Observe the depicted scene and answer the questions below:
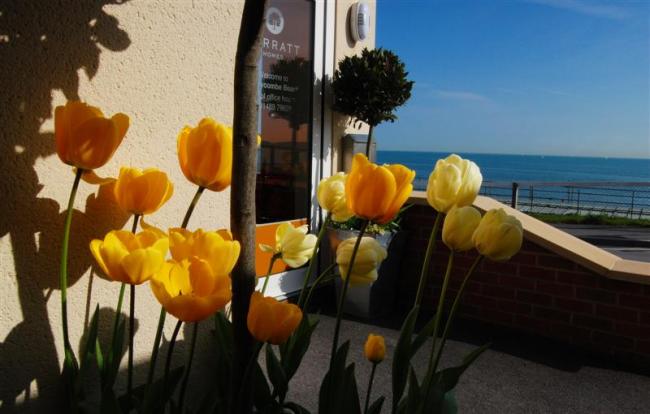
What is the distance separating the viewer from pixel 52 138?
90 centimetres

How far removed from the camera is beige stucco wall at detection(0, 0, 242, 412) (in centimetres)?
85

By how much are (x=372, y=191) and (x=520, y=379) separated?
2494 mm

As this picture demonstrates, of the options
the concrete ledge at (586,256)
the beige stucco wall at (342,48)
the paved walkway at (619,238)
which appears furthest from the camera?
the paved walkway at (619,238)

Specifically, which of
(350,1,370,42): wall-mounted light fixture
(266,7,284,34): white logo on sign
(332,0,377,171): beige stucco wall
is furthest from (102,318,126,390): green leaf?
(350,1,370,42): wall-mounted light fixture

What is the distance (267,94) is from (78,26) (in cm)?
297

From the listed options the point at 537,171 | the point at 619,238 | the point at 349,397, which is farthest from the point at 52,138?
the point at 537,171

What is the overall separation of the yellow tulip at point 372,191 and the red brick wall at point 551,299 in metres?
2.90

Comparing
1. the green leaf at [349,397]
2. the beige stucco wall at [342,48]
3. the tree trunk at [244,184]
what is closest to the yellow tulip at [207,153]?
the tree trunk at [244,184]

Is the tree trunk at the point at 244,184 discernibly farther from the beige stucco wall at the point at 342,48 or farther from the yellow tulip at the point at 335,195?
the beige stucco wall at the point at 342,48

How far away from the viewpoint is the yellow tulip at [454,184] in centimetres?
81

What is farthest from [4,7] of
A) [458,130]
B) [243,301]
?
[458,130]

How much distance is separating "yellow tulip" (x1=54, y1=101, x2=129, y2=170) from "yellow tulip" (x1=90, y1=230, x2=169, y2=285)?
0.13 m

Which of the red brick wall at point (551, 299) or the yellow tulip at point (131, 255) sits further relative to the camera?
the red brick wall at point (551, 299)

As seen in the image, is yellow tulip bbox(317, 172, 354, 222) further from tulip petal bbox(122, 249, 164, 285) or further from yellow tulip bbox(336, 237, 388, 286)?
tulip petal bbox(122, 249, 164, 285)
